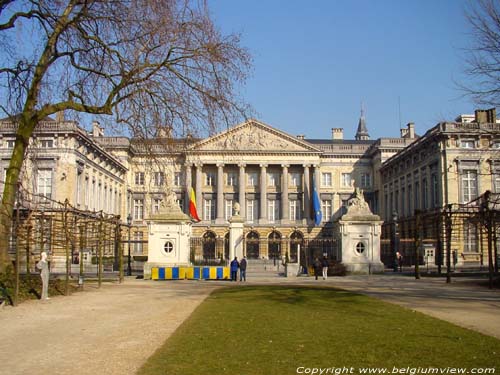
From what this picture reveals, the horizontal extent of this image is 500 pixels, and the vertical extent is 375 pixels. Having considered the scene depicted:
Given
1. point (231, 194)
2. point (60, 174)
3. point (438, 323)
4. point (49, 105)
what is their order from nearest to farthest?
1. point (438, 323)
2. point (49, 105)
3. point (60, 174)
4. point (231, 194)

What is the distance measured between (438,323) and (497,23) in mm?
12151

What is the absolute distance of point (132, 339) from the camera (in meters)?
10.6

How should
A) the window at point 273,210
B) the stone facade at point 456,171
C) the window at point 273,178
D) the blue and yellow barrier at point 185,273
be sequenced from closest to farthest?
the blue and yellow barrier at point 185,273 → the stone facade at point 456,171 → the window at point 273,210 → the window at point 273,178

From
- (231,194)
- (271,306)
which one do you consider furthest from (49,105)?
(231,194)

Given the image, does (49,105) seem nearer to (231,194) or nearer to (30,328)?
(30,328)

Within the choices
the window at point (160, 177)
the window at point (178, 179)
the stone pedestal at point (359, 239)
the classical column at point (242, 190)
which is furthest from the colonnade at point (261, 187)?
the stone pedestal at point (359, 239)

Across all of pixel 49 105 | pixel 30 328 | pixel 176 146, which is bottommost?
pixel 30 328

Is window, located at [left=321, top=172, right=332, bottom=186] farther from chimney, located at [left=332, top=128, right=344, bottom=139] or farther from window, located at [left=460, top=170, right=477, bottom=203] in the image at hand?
window, located at [left=460, top=170, right=477, bottom=203]

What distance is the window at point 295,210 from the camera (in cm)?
7875

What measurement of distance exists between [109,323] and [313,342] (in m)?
5.43

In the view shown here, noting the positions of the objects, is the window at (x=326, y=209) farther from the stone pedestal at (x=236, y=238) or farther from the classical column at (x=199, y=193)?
the stone pedestal at (x=236, y=238)

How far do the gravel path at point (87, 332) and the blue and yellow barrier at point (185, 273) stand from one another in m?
10.7

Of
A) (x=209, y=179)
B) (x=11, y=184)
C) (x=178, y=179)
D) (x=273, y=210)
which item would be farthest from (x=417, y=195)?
(x=11, y=184)

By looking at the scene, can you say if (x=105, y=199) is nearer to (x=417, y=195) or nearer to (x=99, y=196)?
(x=99, y=196)
